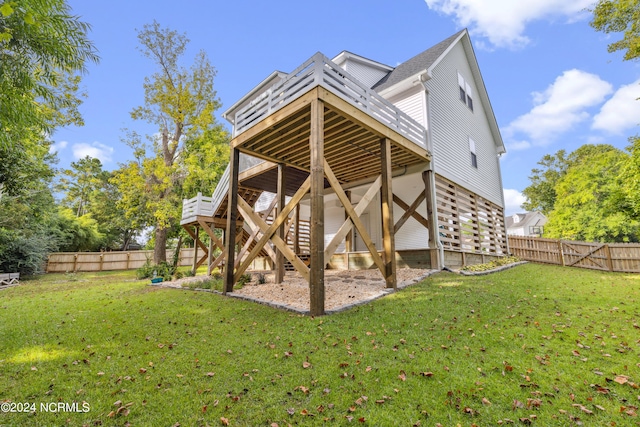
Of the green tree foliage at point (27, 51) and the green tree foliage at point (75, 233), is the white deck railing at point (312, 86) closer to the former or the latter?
the green tree foliage at point (27, 51)

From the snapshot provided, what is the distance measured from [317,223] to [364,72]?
10696 mm

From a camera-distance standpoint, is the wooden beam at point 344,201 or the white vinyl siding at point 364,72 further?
the white vinyl siding at point 364,72

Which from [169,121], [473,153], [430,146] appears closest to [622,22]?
[473,153]

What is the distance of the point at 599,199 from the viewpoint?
2298 cm

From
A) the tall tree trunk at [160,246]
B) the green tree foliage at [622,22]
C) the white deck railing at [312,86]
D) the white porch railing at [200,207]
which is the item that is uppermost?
the green tree foliage at [622,22]

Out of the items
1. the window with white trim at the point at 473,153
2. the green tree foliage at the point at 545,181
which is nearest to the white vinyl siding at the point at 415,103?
the window with white trim at the point at 473,153

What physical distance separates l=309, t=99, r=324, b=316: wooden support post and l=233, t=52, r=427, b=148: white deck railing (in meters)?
0.76

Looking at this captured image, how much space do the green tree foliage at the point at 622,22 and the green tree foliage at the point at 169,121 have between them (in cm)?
1838

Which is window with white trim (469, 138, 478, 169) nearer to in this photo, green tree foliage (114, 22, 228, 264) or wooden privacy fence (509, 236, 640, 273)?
wooden privacy fence (509, 236, 640, 273)

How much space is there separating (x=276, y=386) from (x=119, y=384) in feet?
5.58

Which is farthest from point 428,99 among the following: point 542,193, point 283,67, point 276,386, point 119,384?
point 542,193

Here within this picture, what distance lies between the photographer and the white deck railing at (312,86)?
5.97 metres

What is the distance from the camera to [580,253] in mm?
14000

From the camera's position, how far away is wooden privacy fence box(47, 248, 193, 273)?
18953mm
